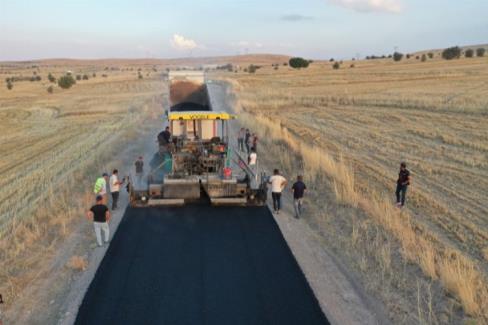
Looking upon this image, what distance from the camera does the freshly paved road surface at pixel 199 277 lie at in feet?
27.9

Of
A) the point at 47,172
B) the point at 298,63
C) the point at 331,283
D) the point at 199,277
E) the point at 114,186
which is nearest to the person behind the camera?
the point at 331,283

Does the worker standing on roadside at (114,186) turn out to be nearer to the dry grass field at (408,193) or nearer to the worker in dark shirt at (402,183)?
the dry grass field at (408,193)

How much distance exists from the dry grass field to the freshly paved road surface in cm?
166

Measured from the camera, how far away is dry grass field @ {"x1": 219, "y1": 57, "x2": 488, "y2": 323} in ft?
31.4

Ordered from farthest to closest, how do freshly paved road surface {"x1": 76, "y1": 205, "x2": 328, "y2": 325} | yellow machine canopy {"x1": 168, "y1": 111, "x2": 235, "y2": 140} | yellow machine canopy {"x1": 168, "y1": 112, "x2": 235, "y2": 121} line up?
yellow machine canopy {"x1": 168, "y1": 111, "x2": 235, "y2": 140} < yellow machine canopy {"x1": 168, "y1": 112, "x2": 235, "y2": 121} < freshly paved road surface {"x1": 76, "y1": 205, "x2": 328, "y2": 325}

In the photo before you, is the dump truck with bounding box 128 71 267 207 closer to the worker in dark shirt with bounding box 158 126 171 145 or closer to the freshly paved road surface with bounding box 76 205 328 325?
the worker in dark shirt with bounding box 158 126 171 145

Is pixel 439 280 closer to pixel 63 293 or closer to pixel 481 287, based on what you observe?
pixel 481 287

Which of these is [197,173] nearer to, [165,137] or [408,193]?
[165,137]

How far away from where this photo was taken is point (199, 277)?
9977 millimetres

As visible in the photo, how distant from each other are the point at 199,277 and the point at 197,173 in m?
6.41

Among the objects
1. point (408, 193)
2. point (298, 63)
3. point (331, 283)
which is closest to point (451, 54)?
point (298, 63)

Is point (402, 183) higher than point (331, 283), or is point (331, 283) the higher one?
point (402, 183)

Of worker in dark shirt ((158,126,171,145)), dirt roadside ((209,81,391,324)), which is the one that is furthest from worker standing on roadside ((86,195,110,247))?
worker in dark shirt ((158,126,171,145))

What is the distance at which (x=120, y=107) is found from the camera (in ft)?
169
